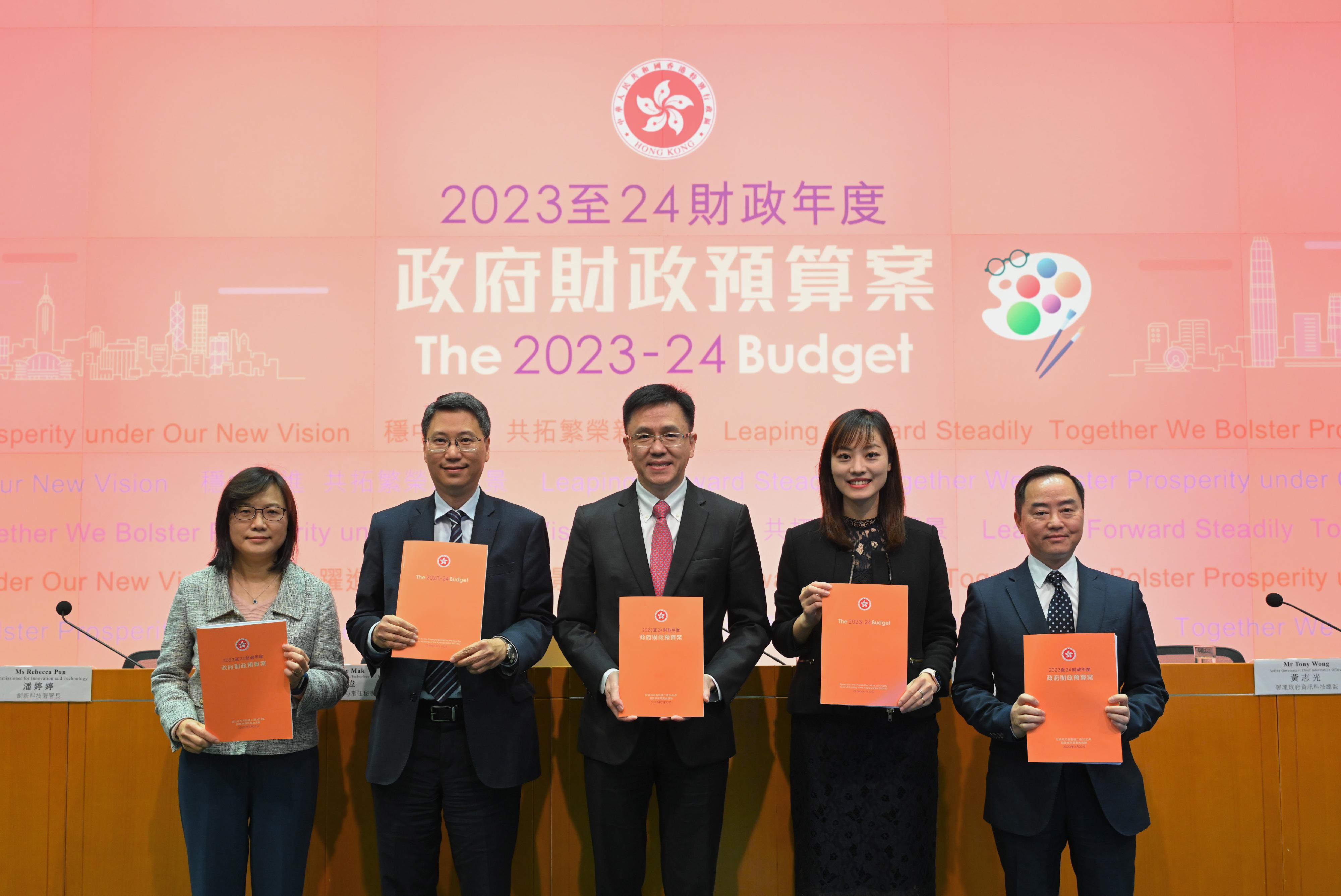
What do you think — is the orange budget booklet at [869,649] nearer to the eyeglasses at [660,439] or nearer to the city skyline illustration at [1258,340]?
the eyeglasses at [660,439]

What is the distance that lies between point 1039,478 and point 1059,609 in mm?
323

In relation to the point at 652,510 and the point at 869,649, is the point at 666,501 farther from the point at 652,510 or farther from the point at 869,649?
the point at 869,649

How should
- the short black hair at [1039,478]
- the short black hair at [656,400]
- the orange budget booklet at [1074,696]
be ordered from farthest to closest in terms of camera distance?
the short black hair at [656,400] → the short black hair at [1039,478] → the orange budget booklet at [1074,696]

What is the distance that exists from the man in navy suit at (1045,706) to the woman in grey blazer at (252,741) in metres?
1.60

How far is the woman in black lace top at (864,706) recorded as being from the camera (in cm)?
223

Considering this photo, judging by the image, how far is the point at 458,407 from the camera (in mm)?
2359

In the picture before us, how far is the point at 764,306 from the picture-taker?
4082mm

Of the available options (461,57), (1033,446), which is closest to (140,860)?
(461,57)

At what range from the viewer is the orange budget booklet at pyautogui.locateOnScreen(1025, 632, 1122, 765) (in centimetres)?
202

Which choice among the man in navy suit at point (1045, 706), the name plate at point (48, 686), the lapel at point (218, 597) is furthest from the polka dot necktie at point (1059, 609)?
the name plate at point (48, 686)

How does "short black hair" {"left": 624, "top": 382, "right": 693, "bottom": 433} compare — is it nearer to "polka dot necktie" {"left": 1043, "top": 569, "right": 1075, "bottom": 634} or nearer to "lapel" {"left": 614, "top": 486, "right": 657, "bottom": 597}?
"lapel" {"left": 614, "top": 486, "right": 657, "bottom": 597}

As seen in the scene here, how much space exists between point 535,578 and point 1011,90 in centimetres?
326

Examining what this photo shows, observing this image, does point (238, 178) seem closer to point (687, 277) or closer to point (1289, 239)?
point (687, 277)

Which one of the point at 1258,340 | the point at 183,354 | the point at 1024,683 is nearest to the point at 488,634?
the point at 1024,683
